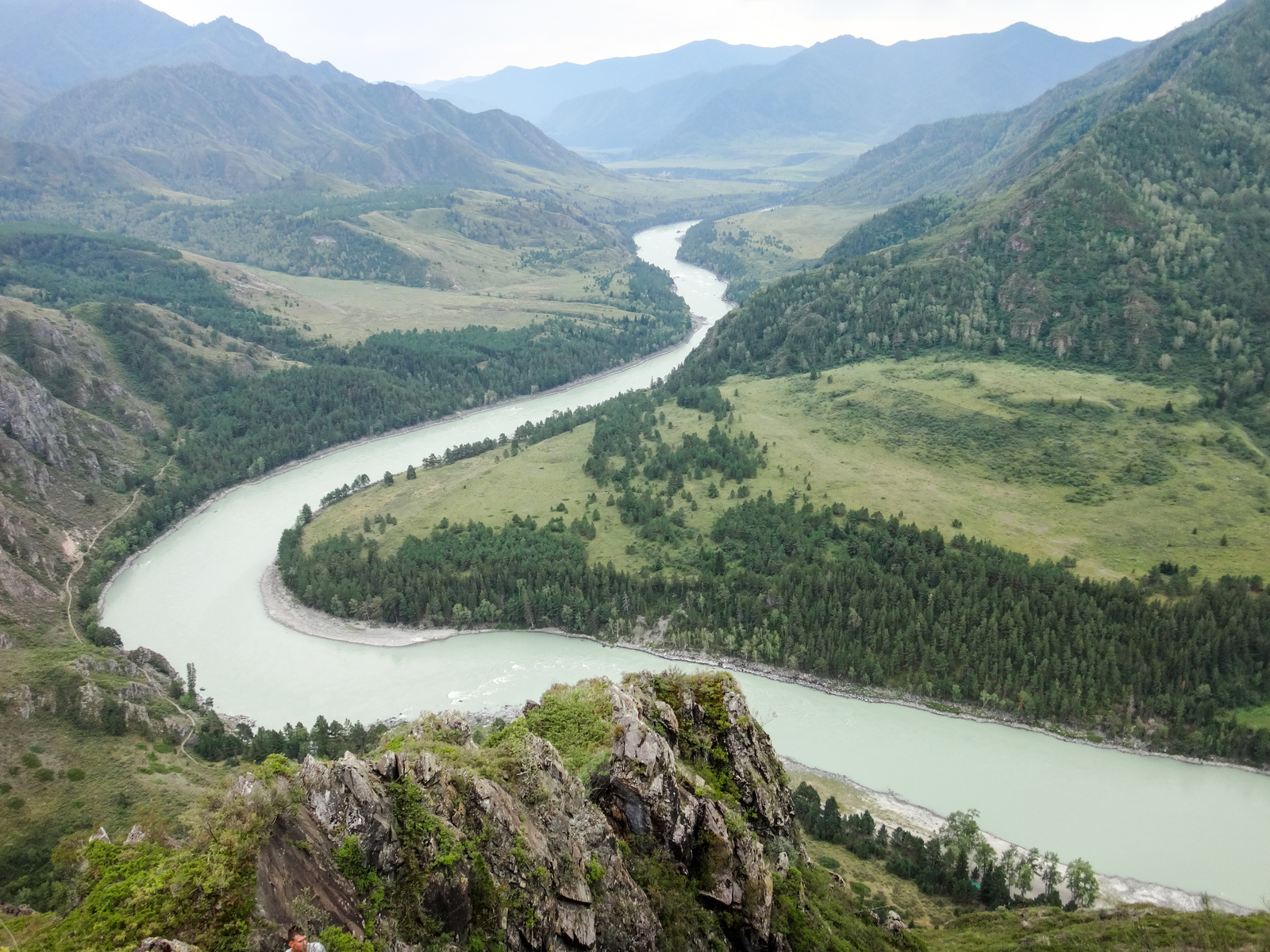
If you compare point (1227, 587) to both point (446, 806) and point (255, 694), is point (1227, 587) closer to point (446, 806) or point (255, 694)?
point (446, 806)

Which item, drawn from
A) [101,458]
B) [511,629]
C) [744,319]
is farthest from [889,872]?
[744,319]

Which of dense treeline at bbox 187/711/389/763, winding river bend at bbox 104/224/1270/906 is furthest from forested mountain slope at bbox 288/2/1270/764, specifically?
dense treeline at bbox 187/711/389/763

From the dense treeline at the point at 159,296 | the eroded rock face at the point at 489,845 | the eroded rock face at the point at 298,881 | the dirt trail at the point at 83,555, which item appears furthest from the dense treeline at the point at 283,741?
the dense treeline at the point at 159,296

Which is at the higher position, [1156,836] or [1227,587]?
[1227,587]

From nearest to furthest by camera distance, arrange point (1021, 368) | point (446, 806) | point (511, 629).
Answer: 1. point (446, 806)
2. point (511, 629)
3. point (1021, 368)

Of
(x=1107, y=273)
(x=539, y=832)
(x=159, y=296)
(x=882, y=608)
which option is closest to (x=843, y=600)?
(x=882, y=608)

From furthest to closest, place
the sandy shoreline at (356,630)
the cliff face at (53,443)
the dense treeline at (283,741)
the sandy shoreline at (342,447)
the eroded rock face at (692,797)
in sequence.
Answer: the sandy shoreline at (342,447) → the cliff face at (53,443) → the sandy shoreline at (356,630) → the dense treeline at (283,741) → the eroded rock face at (692,797)

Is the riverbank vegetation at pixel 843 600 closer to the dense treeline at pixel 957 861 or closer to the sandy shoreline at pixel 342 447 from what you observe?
the sandy shoreline at pixel 342 447
